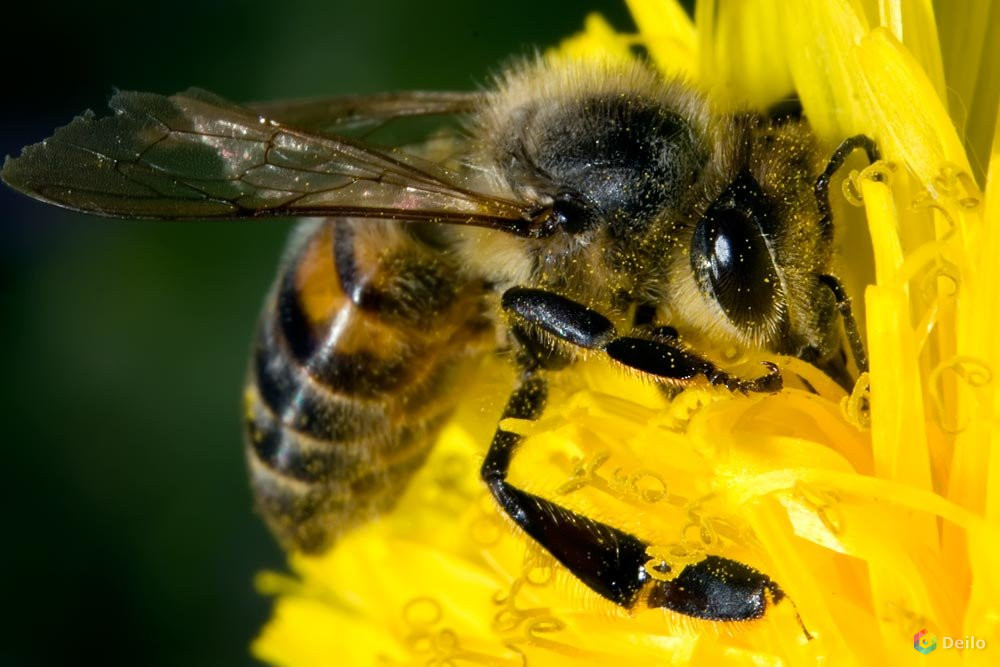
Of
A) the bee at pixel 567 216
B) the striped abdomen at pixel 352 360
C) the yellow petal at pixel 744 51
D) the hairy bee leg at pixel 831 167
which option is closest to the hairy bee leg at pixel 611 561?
the bee at pixel 567 216

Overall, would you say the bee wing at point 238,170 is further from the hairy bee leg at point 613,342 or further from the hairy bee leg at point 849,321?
the hairy bee leg at point 849,321

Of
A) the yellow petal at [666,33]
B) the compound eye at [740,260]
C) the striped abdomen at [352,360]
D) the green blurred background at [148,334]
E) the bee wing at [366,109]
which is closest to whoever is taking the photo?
the compound eye at [740,260]

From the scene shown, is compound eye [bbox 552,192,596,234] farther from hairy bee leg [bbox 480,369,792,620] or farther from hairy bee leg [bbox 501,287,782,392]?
hairy bee leg [bbox 480,369,792,620]

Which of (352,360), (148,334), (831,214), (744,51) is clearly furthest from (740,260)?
(148,334)

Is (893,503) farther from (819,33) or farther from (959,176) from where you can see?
(819,33)

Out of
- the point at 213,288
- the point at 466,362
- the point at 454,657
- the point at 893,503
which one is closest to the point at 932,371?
the point at 893,503

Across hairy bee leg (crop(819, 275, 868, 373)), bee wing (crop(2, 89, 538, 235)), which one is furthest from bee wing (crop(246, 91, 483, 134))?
hairy bee leg (crop(819, 275, 868, 373))
